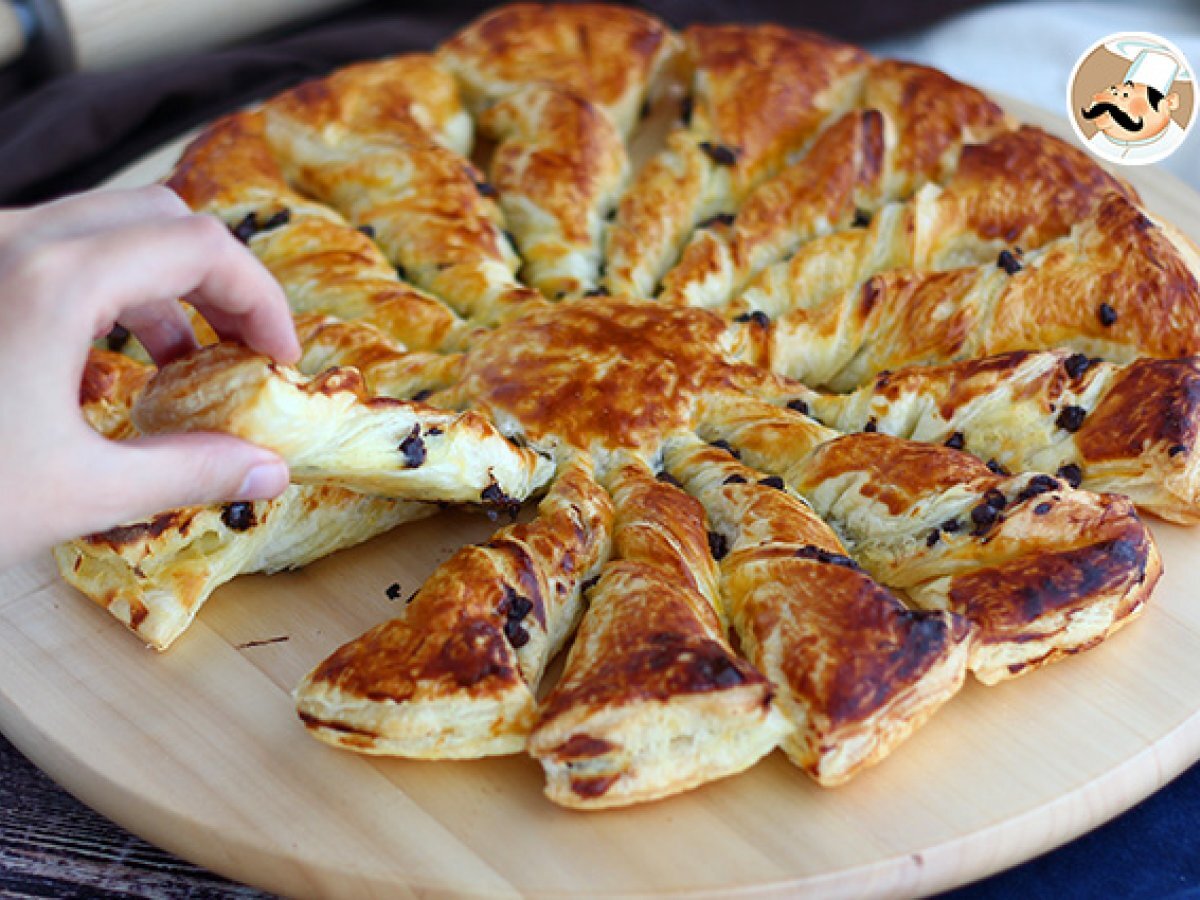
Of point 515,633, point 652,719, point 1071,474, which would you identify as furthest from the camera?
point 1071,474

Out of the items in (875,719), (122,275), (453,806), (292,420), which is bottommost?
(453,806)

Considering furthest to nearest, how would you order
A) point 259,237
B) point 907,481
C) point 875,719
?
1. point 259,237
2. point 907,481
3. point 875,719

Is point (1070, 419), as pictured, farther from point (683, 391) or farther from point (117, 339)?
point (117, 339)

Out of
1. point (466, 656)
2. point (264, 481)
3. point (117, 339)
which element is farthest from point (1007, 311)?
point (117, 339)

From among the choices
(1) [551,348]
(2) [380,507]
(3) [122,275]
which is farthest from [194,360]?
(1) [551,348]

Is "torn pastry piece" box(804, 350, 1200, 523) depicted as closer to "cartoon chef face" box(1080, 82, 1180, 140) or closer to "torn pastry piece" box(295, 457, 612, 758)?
"torn pastry piece" box(295, 457, 612, 758)

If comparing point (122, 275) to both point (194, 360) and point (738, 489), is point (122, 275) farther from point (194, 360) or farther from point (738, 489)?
point (738, 489)

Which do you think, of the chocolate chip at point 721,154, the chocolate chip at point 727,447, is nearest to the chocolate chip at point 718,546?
the chocolate chip at point 727,447
